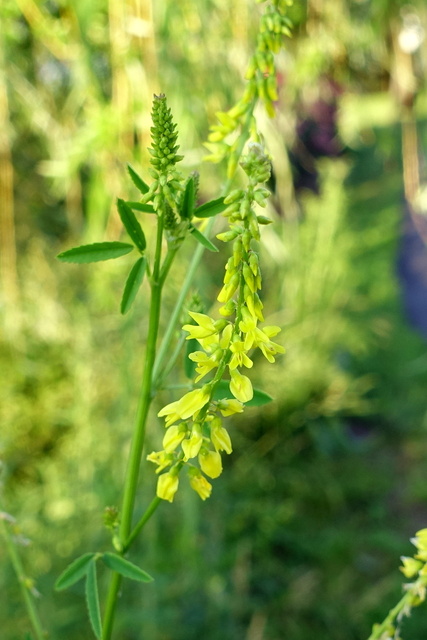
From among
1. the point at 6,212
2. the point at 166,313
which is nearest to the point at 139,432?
the point at 166,313

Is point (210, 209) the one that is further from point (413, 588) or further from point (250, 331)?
point (413, 588)

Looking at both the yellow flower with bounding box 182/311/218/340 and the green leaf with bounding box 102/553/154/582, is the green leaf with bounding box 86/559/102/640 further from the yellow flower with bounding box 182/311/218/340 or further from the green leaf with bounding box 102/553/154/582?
the yellow flower with bounding box 182/311/218/340

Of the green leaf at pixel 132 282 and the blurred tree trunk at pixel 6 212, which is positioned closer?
the green leaf at pixel 132 282

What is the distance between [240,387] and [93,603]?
14 centimetres

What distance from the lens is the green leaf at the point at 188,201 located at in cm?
27

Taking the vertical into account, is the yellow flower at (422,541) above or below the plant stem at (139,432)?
below

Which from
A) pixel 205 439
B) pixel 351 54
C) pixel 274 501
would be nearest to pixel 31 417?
pixel 274 501

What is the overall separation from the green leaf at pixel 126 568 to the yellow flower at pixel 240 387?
0.33 ft

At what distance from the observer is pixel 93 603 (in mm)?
301

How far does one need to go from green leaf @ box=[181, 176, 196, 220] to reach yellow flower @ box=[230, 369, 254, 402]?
0.25ft

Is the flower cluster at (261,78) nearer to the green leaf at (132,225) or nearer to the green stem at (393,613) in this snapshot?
the green leaf at (132,225)

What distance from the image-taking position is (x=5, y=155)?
1.31 metres

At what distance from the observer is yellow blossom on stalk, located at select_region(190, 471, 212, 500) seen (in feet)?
0.87

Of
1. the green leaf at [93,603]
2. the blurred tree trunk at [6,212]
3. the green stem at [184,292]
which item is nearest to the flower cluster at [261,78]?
the green stem at [184,292]
